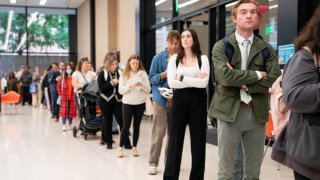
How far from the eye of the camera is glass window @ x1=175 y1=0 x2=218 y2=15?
295 inches

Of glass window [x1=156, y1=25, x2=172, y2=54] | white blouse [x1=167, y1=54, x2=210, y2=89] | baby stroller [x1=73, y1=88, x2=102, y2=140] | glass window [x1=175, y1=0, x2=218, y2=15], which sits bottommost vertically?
baby stroller [x1=73, y1=88, x2=102, y2=140]

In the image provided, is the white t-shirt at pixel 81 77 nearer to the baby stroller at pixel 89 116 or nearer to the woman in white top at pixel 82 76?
the woman in white top at pixel 82 76

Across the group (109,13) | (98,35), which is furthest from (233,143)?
(98,35)

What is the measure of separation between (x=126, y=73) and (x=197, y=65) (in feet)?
6.66

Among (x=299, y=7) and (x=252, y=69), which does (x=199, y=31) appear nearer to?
(x=299, y=7)

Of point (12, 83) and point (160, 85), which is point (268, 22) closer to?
point (160, 85)

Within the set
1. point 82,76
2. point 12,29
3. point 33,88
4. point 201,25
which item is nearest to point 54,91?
point 82,76

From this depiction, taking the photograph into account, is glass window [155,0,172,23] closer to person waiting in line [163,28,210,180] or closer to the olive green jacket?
person waiting in line [163,28,210,180]

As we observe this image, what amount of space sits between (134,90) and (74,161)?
4.18 ft

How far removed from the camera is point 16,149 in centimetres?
632

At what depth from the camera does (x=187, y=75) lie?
3.62 m

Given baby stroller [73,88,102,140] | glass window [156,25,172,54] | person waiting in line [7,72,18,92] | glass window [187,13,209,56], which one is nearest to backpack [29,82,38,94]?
person waiting in line [7,72,18,92]

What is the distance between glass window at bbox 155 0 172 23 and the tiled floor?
3.25 metres

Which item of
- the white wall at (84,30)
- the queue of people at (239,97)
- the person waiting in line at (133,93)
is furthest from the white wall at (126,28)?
the queue of people at (239,97)
